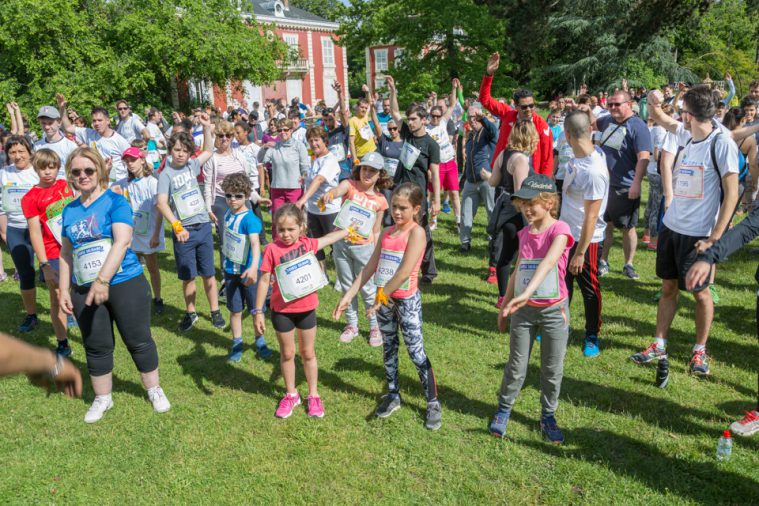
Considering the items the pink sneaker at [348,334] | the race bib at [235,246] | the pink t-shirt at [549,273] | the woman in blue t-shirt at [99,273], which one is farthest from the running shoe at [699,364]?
the woman in blue t-shirt at [99,273]

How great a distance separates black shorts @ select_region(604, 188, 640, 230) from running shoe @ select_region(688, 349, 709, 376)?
8.32 ft

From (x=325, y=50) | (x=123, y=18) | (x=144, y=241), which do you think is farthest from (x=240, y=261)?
(x=325, y=50)

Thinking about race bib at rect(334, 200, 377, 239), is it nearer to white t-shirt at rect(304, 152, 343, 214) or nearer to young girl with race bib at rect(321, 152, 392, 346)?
young girl with race bib at rect(321, 152, 392, 346)

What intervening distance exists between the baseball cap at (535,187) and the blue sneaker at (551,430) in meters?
1.57

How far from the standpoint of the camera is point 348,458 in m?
3.79

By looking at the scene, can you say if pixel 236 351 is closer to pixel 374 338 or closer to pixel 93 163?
pixel 374 338

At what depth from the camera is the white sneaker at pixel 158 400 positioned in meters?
4.52

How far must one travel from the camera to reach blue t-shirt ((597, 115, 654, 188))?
6.54m

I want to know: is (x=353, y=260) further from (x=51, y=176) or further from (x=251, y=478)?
(x=51, y=176)

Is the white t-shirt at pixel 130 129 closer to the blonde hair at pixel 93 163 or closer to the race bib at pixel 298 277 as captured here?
the blonde hair at pixel 93 163

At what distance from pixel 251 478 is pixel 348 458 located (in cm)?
66

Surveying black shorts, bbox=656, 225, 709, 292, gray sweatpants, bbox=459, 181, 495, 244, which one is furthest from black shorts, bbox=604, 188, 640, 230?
black shorts, bbox=656, 225, 709, 292

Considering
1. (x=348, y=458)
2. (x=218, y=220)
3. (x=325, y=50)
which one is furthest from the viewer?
(x=325, y=50)

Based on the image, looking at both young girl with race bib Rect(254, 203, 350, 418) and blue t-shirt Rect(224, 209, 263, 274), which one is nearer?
young girl with race bib Rect(254, 203, 350, 418)
